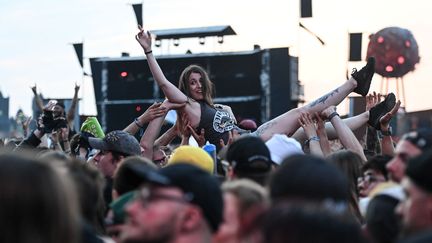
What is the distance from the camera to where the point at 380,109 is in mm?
9984

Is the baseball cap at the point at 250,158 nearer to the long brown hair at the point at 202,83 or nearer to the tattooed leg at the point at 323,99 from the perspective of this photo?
the tattooed leg at the point at 323,99

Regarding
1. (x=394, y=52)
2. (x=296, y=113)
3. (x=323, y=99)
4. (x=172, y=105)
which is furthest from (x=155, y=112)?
(x=394, y=52)

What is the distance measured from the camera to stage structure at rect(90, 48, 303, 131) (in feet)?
105

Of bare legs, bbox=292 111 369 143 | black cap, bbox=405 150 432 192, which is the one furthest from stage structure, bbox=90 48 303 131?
black cap, bbox=405 150 432 192

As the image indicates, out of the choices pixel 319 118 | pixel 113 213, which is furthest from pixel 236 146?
pixel 319 118

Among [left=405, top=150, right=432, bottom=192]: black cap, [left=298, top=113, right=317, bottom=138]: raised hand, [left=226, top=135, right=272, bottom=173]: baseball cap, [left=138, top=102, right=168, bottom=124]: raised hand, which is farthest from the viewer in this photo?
[left=138, top=102, right=168, bottom=124]: raised hand

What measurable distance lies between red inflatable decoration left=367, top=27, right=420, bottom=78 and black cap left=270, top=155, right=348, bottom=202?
2359 cm

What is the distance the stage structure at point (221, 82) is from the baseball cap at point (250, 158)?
963 inches

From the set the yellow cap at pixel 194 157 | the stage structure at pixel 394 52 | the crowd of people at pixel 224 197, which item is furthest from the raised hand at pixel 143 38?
the stage structure at pixel 394 52

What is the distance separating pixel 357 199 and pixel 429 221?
2.18 meters

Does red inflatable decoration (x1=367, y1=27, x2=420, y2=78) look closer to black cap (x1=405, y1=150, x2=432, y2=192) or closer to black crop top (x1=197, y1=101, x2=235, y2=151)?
black crop top (x1=197, y1=101, x2=235, y2=151)

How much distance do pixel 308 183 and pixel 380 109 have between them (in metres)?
5.67

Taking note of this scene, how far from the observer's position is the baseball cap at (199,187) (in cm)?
439

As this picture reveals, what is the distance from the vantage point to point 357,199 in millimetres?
6707
